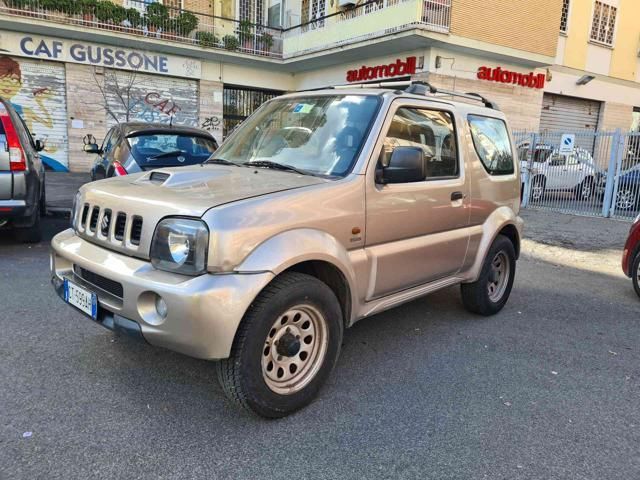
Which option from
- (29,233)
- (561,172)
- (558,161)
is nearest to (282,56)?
(558,161)

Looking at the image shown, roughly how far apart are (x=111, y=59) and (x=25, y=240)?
45.3 feet

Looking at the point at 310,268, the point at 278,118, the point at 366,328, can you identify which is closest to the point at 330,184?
the point at 310,268

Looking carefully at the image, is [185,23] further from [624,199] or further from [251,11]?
[624,199]

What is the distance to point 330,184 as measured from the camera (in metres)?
3.12

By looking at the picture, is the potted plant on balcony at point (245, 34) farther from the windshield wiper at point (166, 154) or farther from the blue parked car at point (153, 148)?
the windshield wiper at point (166, 154)

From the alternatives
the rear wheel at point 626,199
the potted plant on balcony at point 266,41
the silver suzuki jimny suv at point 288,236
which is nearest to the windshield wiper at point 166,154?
the silver suzuki jimny suv at point 288,236

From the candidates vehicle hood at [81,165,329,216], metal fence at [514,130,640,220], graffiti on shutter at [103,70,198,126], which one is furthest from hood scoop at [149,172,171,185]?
graffiti on shutter at [103,70,198,126]

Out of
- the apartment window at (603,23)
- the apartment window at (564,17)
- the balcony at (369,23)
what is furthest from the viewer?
the apartment window at (603,23)

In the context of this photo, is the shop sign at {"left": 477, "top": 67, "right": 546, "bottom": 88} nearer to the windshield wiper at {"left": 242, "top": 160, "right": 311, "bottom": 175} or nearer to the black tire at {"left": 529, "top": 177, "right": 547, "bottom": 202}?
the black tire at {"left": 529, "top": 177, "right": 547, "bottom": 202}

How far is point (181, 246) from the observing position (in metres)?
2.61

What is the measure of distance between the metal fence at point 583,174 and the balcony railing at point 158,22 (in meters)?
11.6

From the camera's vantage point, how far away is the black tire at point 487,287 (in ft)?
15.3

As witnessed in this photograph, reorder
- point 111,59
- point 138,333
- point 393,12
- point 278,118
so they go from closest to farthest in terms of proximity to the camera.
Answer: point 138,333, point 278,118, point 393,12, point 111,59

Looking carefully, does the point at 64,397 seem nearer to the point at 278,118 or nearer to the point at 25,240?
the point at 278,118
